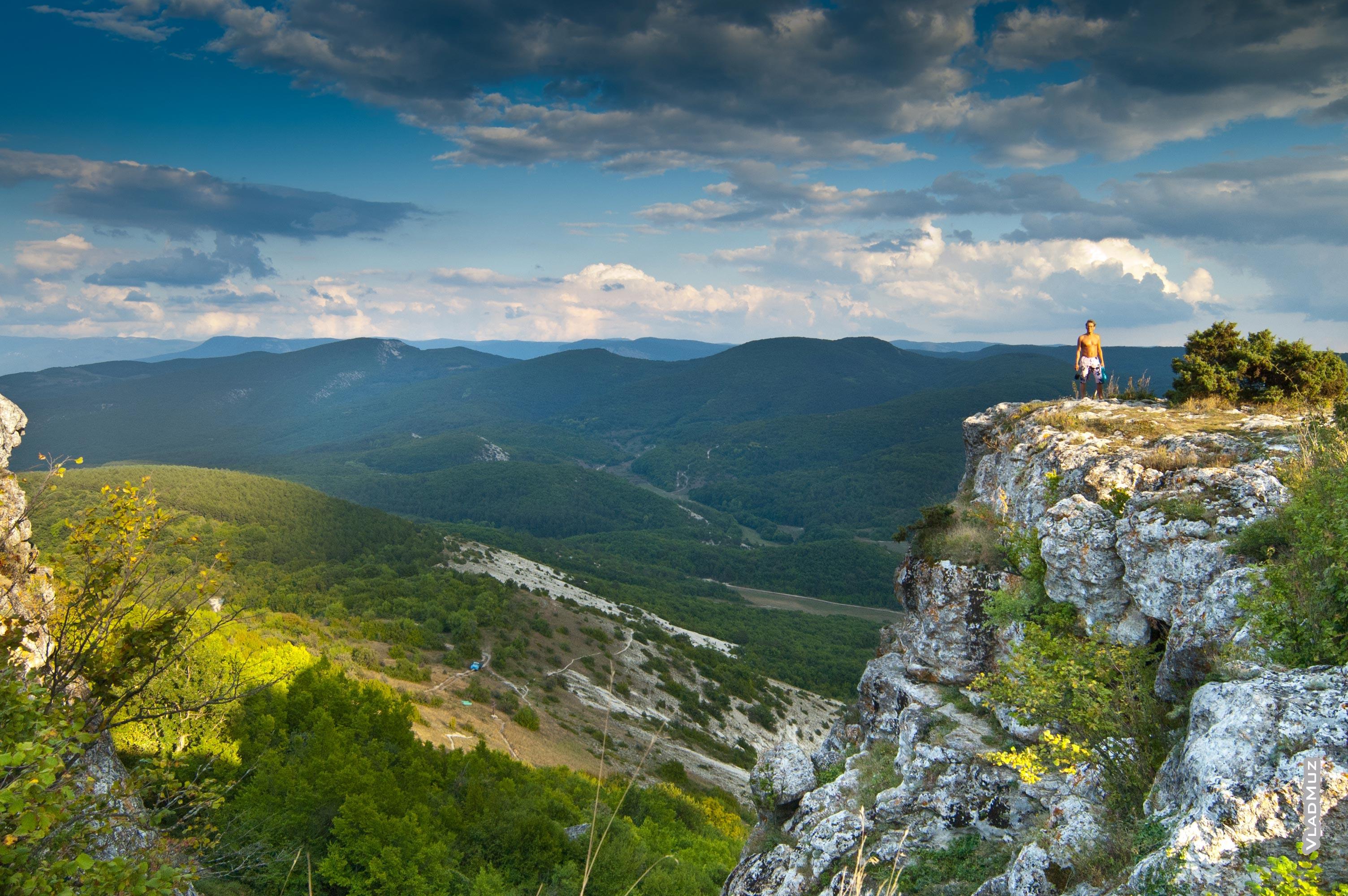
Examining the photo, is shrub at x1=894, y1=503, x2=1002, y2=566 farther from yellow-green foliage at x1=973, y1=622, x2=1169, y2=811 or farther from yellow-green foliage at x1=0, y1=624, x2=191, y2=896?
yellow-green foliage at x1=0, y1=624, x2=191, y2=896

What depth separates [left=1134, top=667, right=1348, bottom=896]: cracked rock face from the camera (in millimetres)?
4832

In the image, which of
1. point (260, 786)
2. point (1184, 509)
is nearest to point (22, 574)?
point (260, 786)

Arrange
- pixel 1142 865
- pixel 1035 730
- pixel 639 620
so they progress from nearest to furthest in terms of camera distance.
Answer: pixel 1142 865 → pixel 1035 730 → pixel 639 620

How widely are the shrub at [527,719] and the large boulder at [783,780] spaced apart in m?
25.4

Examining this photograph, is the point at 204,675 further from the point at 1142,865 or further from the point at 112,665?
the point at 1142,865

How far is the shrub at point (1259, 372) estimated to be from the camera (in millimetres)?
18359

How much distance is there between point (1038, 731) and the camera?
40.3 ft

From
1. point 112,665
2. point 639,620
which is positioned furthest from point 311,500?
point 112,665

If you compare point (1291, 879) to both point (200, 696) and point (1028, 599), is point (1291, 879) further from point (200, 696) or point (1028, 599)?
point (200, 696)

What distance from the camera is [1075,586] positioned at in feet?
43.3

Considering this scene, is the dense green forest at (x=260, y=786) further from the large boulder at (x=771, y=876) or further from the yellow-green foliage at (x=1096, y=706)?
the yellow-green foliage at (x=1096, y=706)

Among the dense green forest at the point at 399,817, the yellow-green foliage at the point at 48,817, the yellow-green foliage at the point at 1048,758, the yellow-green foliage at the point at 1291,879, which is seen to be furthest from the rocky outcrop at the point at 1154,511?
the yellow-green foliage at the point at 48,817

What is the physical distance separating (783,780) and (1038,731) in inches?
302

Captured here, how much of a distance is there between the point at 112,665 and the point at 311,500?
113 meters
